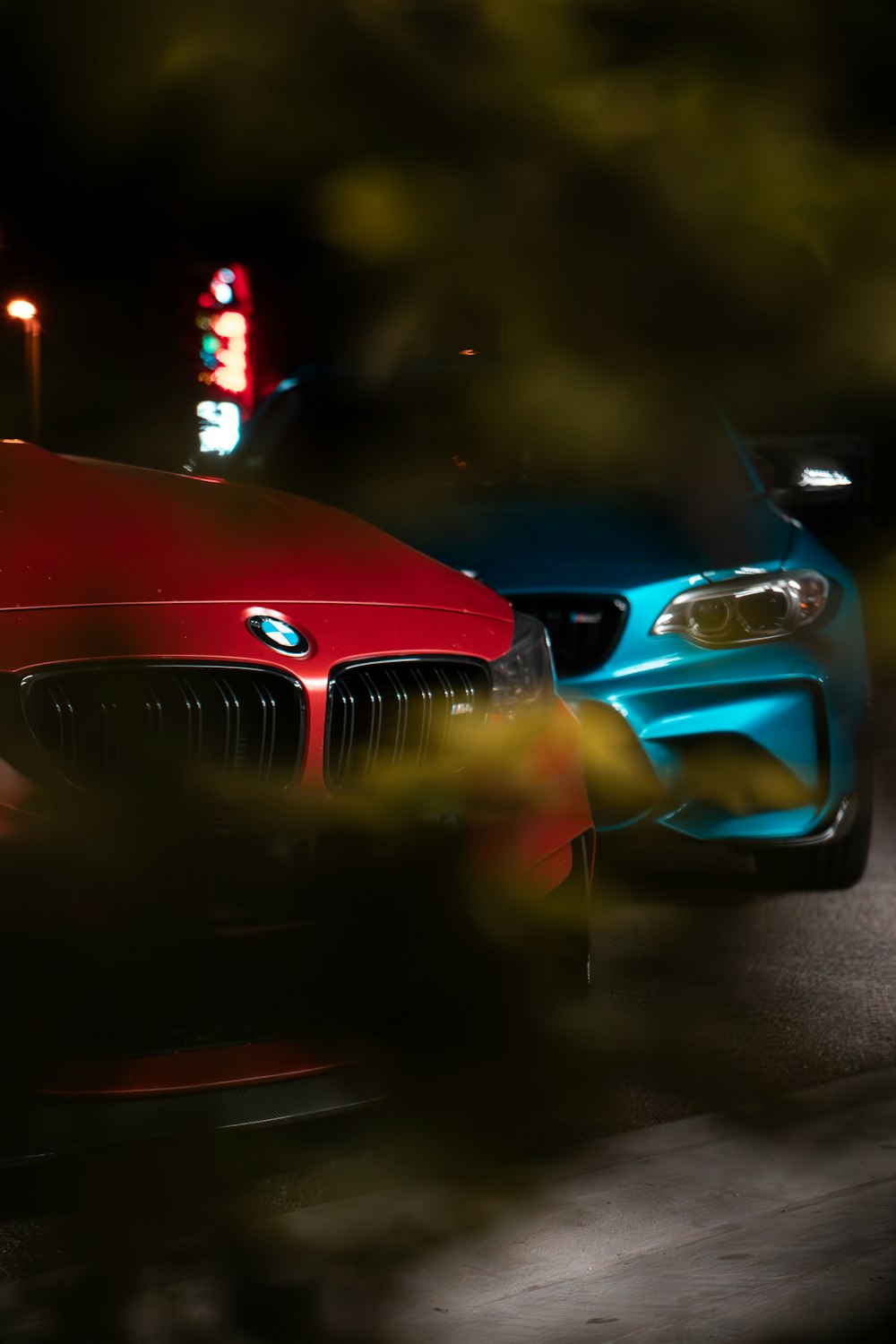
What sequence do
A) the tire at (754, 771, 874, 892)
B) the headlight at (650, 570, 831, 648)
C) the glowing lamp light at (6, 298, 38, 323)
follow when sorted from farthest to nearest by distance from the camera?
the tire at (754, 771, 874, 892)
the headlight at (650, 570, 831, 648)
the glowing lamp light at (6, 298, 38, 323)

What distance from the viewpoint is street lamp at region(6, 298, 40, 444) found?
1.11m

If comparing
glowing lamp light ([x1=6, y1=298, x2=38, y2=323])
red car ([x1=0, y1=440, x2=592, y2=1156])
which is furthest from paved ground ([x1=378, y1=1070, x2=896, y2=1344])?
glowing lamp light ([x1=6, y1=298, x2=38, y2=323])

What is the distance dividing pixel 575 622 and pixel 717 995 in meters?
1.08

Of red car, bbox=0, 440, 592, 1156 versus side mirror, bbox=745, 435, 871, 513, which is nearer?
side mirror, bbox=745, 435, 871, 513

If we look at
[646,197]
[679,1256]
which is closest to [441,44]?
[646,197]

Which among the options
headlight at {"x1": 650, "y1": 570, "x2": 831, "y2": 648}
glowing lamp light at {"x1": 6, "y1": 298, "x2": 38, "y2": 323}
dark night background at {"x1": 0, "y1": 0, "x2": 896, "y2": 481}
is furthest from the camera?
headlight at {"x1": 650, "y1": 570, "x2": 831, "y2": 648}

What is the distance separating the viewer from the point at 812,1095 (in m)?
3.19

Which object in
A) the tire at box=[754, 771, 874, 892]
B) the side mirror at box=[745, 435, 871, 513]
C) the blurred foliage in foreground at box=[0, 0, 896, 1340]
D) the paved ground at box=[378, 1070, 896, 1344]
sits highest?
the blurred foliage in foreground at box=[0, 0, 896, 1340]

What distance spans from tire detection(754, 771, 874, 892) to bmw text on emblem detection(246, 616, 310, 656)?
224 cm

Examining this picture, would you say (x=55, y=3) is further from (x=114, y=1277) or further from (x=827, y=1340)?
(x=827, y=1340)

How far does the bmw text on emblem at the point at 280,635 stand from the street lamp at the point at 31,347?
2.54 feet

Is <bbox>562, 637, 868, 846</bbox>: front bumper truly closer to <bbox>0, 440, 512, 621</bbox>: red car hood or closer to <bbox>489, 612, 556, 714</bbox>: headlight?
<bbox>489, 612, 556, 714</bbox>: headlight

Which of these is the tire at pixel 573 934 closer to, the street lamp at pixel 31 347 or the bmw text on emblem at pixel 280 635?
the street lamp at pixel 31 347

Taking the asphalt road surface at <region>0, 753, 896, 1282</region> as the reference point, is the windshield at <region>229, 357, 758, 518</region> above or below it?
above
